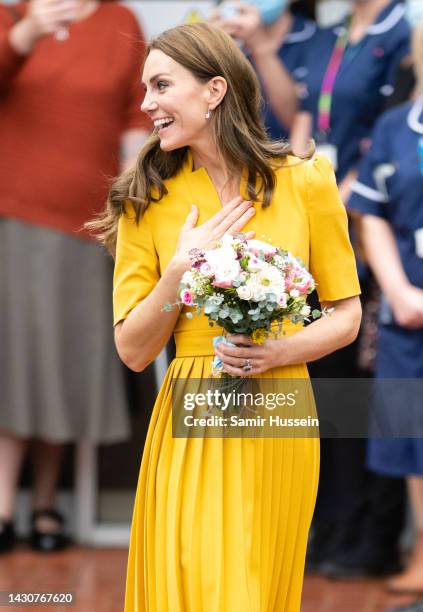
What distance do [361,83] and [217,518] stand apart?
8.80 feet

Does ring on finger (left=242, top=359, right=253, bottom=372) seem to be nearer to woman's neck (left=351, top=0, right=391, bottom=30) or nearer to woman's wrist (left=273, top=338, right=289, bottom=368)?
woman's wrist (left=273, top=338, right=289, bottom=368)

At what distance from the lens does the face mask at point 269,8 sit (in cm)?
544

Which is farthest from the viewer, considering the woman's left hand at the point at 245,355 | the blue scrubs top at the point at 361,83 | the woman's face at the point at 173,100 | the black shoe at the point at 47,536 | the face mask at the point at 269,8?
the black shoe at the point at 47,536

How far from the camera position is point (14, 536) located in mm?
5602

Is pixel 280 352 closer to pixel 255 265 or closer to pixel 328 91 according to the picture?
pixel 255 265

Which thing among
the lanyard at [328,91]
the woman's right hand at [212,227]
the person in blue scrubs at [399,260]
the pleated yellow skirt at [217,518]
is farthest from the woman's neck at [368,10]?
the pleated yellow skirt at [217,518]

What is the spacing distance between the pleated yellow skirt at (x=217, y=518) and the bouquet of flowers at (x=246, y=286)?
0.25 m

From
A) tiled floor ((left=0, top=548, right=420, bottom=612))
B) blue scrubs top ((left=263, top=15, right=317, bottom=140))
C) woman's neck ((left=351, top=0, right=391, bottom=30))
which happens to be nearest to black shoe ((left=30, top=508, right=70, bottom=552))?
tiled floor ((left=0, top=548, right=420, bottom=612))

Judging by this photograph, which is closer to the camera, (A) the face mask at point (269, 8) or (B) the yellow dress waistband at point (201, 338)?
(B) the yellow dress waistband at point (201, 338)

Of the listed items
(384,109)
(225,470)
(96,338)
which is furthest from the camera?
(96,338)

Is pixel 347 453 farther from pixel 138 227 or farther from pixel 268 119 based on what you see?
pixel 138 227

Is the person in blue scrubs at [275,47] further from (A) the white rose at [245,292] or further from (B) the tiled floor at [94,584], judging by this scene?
(A) the white rose at [245,292]

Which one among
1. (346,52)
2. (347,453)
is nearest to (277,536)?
(347,453)

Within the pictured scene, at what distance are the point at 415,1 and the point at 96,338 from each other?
6.33 ft
